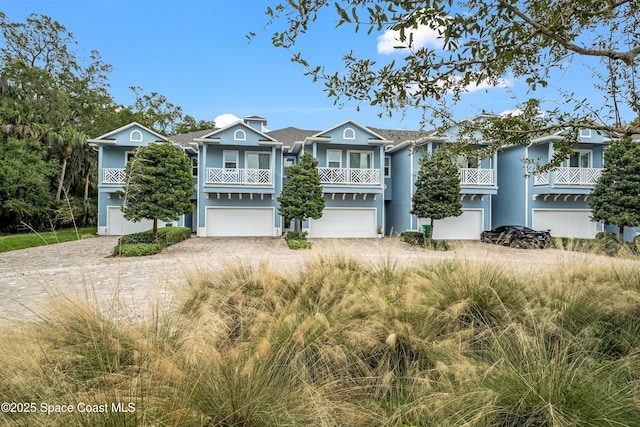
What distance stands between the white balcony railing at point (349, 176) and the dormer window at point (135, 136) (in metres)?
12.0

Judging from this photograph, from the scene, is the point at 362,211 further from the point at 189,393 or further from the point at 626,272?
the point at 189,393

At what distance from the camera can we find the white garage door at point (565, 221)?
20938 millimetres

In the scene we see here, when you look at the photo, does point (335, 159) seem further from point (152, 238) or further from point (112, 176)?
point (112, 176)

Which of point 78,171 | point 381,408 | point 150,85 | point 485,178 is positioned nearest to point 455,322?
point 381,408

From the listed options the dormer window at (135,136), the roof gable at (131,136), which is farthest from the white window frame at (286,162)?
the dormer window at (135,136)

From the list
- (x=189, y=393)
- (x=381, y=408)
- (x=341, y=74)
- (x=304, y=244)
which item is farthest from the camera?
(x=304, y=244)

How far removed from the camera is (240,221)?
21.3 meters

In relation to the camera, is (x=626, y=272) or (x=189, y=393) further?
(x=626, y=272)

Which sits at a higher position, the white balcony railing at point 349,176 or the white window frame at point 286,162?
the white window frame at point 286,162

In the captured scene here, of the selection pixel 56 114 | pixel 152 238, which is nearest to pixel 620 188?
pixel 152 238

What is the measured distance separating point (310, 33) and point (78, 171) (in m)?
29.1

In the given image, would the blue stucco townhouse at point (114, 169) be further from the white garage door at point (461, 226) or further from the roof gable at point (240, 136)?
the white garage door at point (461, 226)

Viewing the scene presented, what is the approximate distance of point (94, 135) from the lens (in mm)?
30609

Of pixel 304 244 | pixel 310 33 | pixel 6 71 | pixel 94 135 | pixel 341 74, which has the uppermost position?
pixel 6 71
